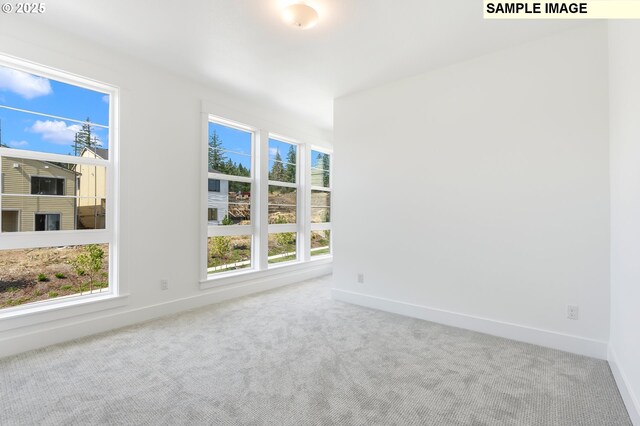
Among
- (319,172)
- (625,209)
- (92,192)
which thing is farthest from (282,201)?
(625,209)

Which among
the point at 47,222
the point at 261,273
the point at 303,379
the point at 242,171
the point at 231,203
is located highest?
the point at 242,171

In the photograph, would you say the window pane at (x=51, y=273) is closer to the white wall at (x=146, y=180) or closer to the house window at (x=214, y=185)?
the white wall at (x=146, y=180)

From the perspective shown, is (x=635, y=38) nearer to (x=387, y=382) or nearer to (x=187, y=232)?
(x=387, y=382)

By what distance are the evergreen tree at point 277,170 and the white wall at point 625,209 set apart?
399cm

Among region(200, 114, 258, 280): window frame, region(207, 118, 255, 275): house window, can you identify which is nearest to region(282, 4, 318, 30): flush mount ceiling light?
region(200, 114, 258, 280): window frame

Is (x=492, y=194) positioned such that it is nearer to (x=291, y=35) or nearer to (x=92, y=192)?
(x=291, y=35)

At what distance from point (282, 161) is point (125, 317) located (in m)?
3.11

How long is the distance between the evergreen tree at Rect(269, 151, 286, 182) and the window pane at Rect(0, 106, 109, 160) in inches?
91.6

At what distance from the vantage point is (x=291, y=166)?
538cm

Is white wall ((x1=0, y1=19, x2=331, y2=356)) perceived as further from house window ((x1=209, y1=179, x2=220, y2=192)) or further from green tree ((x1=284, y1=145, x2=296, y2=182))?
green tree ((x1=284, y1=145, x2=296, y2=182))

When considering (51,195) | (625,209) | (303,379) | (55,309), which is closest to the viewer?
(625,209)

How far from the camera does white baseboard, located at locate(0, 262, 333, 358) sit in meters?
2.59

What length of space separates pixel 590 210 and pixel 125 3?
4.05m

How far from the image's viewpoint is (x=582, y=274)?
2.61 metres
